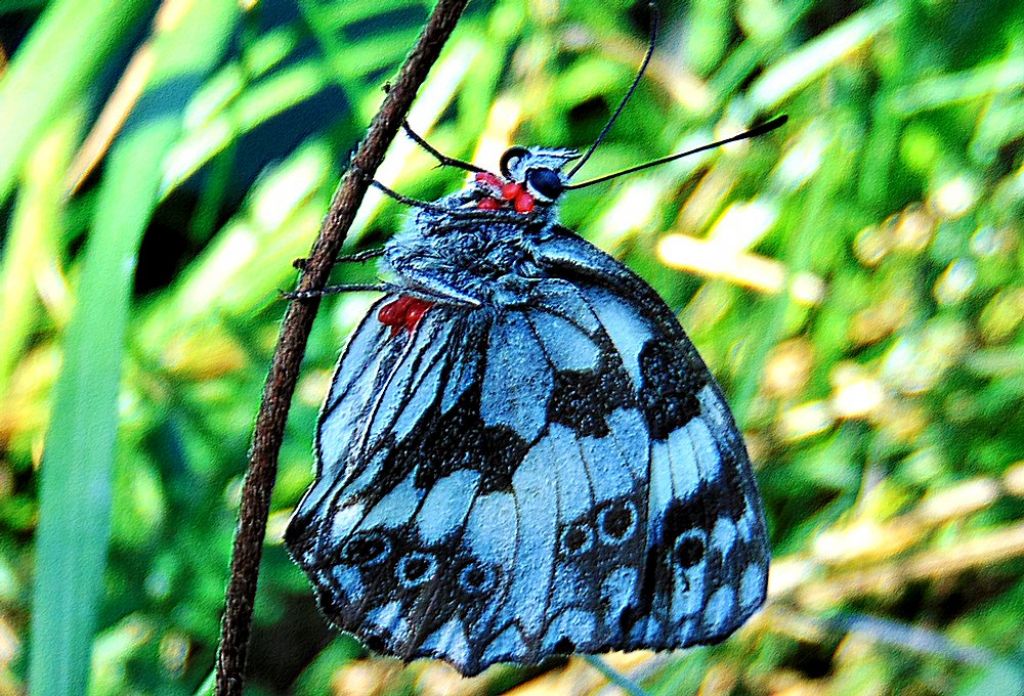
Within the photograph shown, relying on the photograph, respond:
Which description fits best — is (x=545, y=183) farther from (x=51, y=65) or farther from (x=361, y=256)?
(x=51, y=65)

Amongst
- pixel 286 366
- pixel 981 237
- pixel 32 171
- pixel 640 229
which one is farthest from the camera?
pixel 981 237

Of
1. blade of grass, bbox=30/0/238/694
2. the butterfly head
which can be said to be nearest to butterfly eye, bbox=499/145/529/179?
the butterfly head

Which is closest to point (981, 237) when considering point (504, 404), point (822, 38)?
point (822, 38)

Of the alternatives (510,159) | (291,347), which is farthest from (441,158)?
(291,347)

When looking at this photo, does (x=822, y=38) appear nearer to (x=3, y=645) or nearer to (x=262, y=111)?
(x=262, y=111)

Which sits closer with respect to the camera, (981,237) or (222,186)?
(222,186)

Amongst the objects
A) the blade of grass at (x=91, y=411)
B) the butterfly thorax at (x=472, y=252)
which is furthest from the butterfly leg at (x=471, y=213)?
the blade of grass at (x=91, y=411)

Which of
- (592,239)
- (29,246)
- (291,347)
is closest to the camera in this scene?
(291,347)
